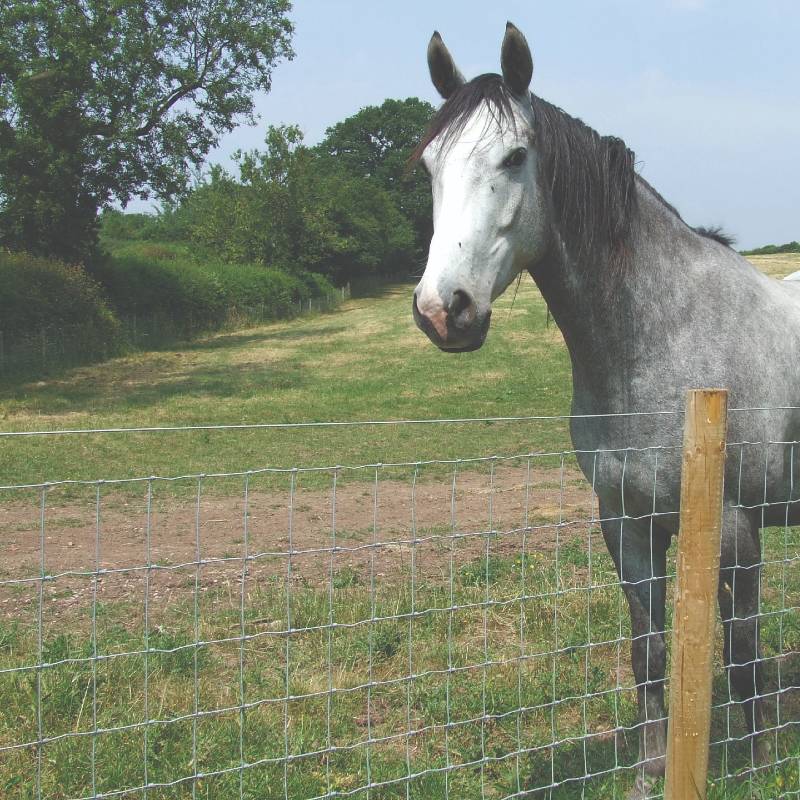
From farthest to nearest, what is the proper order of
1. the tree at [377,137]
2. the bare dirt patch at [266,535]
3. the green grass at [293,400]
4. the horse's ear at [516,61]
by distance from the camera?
the tree at [377,137] < the green grass at [293,400] < the bare dirt patch at [266,535] < the horse's ear at [516,61]

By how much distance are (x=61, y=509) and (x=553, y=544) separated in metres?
4.39

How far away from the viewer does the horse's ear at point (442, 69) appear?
2.91 meters

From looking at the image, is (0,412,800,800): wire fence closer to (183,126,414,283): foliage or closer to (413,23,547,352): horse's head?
(413,23,547,352): horse's head

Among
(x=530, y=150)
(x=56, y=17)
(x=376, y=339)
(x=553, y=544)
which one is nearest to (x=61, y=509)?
(x=553, y=544)

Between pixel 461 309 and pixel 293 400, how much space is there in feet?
45.0

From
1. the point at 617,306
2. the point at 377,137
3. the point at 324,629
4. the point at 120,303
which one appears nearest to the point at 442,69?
the point at 617,306

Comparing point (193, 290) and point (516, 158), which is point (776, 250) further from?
point (516, 158)

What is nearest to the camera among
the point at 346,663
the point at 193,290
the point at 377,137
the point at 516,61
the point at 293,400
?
the point at 516,61

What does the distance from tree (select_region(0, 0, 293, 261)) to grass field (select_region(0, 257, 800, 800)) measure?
433 inches

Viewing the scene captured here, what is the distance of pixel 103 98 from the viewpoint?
67.4 ft

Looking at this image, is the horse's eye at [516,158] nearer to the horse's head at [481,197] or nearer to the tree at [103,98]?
the horse's head at [481,197]

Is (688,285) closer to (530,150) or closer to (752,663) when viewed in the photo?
(530,150)

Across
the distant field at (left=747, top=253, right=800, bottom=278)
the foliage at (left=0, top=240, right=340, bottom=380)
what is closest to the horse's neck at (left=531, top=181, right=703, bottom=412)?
the foliage at (left=0, top=240, right=340, bottom=380)

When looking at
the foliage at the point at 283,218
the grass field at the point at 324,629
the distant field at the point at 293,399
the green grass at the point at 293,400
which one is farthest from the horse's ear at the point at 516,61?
the foliage at the point at 283,218
